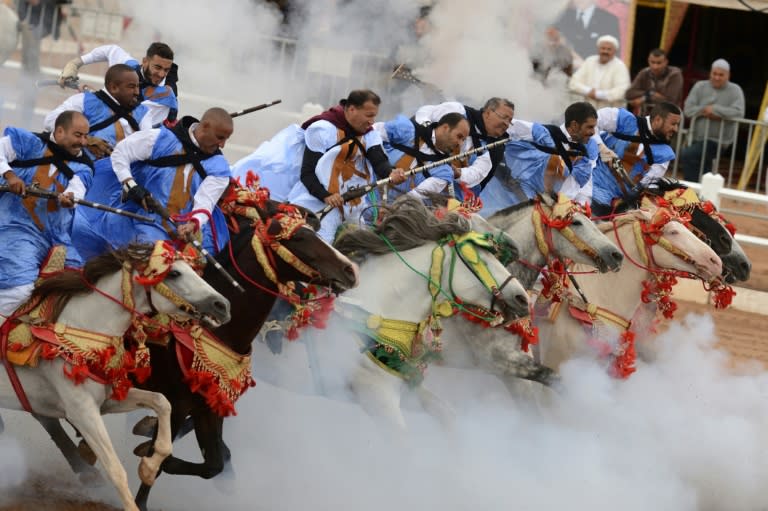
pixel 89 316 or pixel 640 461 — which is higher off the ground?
pixel 89 316

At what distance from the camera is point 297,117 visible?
16938mm

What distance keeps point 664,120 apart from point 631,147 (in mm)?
320

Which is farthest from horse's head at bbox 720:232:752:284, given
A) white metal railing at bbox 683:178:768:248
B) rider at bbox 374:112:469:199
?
white metal railing at bbox 683:178:768:248

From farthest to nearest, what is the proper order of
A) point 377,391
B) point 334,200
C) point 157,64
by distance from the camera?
1. point 157,64
2. point 334,200
3. point 377,391

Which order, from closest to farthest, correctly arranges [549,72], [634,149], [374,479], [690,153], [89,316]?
[89,316] → [374,479] → [634,149] → [549,72] → [690,153]

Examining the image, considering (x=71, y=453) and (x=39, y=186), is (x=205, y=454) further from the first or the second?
(x=39, y=186)

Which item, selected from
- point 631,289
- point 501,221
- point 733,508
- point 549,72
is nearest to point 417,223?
point 501,221

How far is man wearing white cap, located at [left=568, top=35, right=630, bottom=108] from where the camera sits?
53.5ft

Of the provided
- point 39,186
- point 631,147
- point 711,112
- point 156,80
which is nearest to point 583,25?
point 711,112

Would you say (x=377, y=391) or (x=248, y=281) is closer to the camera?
(x=248, y=281)

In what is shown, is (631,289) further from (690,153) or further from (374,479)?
(690,153)

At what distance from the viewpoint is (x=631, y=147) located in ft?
37.6

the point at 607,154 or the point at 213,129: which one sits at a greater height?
the point at 213,129

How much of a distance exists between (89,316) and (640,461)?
378 cm
